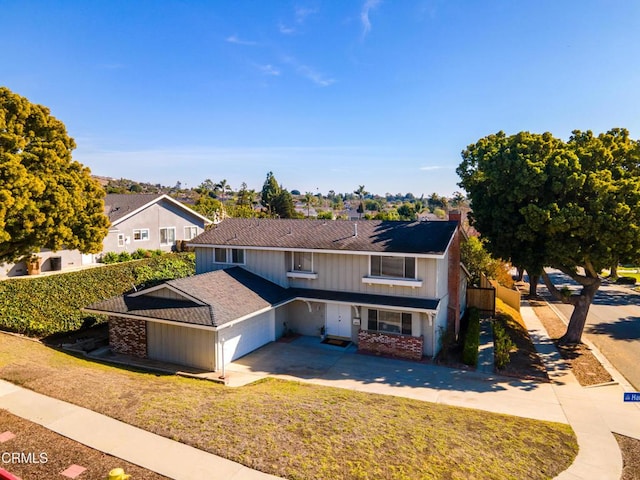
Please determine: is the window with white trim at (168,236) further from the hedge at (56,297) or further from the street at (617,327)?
the street at (617,327)

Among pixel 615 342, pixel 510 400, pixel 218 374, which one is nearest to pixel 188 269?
pixel 218 374

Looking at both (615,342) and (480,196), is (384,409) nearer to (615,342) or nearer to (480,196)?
(480,196)

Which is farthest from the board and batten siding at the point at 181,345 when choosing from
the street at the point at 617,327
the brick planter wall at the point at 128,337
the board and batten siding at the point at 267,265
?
the street at the point at 617,327

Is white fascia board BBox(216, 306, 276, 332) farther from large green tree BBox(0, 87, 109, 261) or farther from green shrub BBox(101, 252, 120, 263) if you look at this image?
green shrub BBox(101, 252, 120, 263)

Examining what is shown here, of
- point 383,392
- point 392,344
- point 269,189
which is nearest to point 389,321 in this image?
point 392,344

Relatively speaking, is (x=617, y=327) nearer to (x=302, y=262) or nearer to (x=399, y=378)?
(x=399, y=378)

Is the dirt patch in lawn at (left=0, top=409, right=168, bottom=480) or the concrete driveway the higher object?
the dirt patch in lawn at (left=0, top=409, right=168, bottom=480)

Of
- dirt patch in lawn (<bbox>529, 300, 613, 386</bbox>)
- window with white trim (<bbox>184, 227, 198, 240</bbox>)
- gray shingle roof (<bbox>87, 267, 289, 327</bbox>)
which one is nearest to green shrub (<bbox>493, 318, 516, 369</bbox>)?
dirt patch in lawn (<bbox>529, 300, 613, 386</bbox>)
